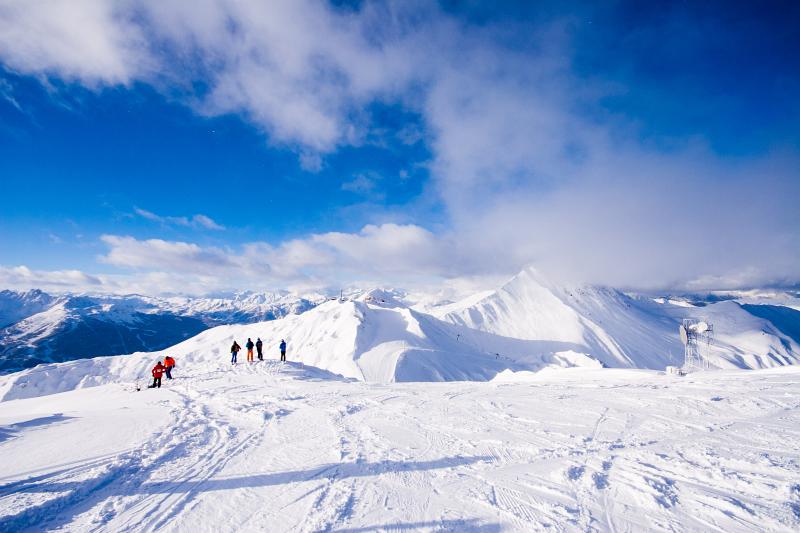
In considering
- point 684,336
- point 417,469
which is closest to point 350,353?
point 684,336

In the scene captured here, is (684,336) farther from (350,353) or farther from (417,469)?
(350,353)

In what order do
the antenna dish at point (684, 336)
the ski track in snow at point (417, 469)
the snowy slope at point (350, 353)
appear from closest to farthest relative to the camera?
1. the ski track in snow at point (417, 469)
2. the antenna dish at point (684, 336)
3. the snowy slope at point (350, 353)

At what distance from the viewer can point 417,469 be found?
741cm

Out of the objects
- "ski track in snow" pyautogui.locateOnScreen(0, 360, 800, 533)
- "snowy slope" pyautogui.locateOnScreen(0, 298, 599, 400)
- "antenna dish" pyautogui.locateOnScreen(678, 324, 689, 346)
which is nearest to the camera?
"ski track in snow" pyautogui.locateOnScreen(0, 360, 800, 533)

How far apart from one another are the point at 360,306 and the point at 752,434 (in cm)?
10397

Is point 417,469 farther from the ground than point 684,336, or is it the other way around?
point 417,469

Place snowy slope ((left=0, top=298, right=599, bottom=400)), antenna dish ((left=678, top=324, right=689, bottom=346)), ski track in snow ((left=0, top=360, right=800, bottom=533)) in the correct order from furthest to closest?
snowy slope ((left=0, top=298, right=599, bottom=400))
antenna dish ((left=678, top=324, right=689, bottom=346))
ski track in snow ((left=0, top=360, right=800, bottom=533))

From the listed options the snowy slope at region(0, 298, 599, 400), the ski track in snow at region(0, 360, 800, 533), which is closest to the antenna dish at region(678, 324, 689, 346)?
the ski track in snow at region(0, 360, 800, 533)

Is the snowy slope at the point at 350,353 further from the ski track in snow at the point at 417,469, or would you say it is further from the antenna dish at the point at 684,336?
the ski track in snow at the point at 417,469

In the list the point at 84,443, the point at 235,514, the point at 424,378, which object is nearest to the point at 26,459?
the point at 84,443

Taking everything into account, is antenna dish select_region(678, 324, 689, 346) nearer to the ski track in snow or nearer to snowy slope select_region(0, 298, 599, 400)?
the ski track in snow

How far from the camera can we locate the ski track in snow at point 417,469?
548 cm

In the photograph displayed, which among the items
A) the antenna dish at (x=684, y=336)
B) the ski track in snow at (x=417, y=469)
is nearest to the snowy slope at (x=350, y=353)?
the antenna dish at (x=684, y=336)

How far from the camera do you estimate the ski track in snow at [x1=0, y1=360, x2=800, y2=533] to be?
216 inches
